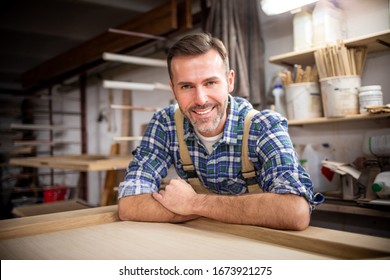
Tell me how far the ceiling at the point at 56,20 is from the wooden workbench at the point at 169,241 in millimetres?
2989

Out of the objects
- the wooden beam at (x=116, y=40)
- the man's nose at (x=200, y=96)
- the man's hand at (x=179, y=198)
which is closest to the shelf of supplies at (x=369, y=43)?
the man's nose at (x=200, y=96)

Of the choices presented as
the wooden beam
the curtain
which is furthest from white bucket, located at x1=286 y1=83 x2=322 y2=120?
the wooden beam

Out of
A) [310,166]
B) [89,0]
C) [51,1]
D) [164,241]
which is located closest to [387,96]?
[310,166]

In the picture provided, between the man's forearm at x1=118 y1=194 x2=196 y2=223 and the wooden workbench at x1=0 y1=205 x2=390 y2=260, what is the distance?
0.03 m

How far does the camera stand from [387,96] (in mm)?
1905

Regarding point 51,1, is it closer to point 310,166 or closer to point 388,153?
point 310,166

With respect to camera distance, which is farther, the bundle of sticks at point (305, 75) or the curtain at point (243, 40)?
the curtain at point (243, 40)

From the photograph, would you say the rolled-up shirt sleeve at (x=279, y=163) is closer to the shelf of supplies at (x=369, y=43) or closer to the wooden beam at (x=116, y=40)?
the shelf of supplies at (x=369, y=43)

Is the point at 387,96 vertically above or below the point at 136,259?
above

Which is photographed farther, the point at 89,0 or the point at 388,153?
the point at 89,0

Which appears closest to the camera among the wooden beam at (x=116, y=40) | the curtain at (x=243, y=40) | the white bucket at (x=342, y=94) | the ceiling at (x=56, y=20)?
the white bucket at (x=342, y=94)

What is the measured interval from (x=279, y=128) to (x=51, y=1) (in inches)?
139

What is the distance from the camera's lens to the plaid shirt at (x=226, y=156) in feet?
3.93

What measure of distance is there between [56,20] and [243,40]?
284 cm
